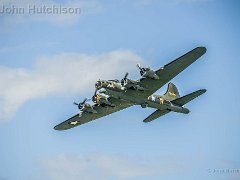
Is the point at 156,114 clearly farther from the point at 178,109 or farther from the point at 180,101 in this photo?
the point at 180,101

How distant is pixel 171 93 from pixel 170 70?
10.4m

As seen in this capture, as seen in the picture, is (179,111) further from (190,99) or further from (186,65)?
(186,65)

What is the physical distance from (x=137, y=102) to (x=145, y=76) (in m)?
4.74

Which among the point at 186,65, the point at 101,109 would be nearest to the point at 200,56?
the point at 186,65

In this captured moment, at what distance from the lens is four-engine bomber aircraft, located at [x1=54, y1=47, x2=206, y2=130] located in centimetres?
5862

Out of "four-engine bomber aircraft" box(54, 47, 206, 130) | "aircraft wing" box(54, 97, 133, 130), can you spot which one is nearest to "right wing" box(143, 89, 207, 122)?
"four-engine bomber aircraft" box(54, 47, 206, 130)

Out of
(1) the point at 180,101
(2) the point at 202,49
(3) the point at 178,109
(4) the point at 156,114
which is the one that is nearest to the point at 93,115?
(4) the point at 156,114

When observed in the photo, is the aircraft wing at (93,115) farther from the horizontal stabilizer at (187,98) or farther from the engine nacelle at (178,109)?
the horizontal stabilizer at (187,98)

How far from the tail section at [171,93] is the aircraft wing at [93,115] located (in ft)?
16.5

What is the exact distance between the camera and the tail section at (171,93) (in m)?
67.0

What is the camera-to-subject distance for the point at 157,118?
66938mm

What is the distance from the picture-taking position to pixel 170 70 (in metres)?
59.1

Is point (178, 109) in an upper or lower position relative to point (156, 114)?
upper

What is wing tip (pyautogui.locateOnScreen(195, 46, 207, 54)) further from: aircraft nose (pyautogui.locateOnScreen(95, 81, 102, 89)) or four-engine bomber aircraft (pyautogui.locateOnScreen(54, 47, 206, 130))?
aircraft nose (pyautogui.locateOnScreen(95, 81, 102, 89))
